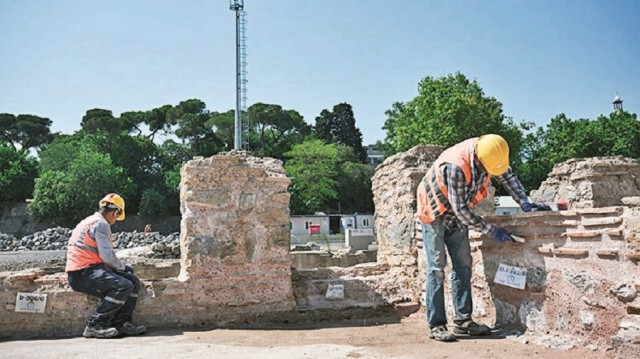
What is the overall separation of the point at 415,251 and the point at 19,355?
12.9 feet

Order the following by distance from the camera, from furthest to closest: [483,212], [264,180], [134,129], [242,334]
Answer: [134,129] → [483,212] → [264,180] → [242,334]

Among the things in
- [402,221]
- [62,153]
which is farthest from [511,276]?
[62,153]

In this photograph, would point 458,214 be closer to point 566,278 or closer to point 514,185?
point 514,185

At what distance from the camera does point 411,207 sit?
18.2 feet

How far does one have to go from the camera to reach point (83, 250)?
4477 mm

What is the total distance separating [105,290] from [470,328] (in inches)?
131

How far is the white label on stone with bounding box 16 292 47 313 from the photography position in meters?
4.52

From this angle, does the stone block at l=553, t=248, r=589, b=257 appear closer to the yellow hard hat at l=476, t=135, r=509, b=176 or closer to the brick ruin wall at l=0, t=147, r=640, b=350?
the brick ruin wall at l=0, t=147, r=640, b=350

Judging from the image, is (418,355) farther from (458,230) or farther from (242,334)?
(242,334)

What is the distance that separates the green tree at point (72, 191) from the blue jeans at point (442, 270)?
Result: 34.2 meters

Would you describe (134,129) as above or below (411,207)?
above

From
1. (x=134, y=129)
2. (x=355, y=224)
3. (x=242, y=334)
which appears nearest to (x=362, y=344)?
(x=242, y=334)

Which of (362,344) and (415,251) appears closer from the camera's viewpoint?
(362,344)

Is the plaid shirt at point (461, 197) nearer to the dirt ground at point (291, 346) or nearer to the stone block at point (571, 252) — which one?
the stone block at point (571, 252)
